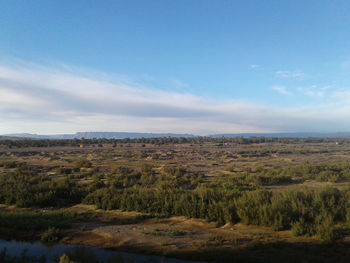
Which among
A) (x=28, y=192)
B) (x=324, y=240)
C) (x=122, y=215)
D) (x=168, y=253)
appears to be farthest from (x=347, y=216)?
(x=28, y=192)

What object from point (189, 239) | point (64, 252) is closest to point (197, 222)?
point (189, 239)

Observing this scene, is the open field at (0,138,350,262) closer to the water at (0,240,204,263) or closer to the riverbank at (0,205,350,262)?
the riverbank at (0,205,350,262)

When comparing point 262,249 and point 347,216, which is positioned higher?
point 347,216

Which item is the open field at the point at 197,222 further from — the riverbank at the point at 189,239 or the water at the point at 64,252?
the water at the point at 64,252

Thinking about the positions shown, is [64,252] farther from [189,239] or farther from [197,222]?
[197,222]

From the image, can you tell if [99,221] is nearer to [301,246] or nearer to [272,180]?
[301,246]

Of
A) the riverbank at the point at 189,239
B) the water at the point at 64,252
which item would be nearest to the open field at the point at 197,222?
the riverbank at the point at 189,239

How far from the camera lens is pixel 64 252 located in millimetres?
9273

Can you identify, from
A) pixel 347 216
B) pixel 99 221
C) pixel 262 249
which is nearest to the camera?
pixel 262 249

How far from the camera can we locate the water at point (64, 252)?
850 centimetres

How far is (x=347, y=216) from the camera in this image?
10758 mm

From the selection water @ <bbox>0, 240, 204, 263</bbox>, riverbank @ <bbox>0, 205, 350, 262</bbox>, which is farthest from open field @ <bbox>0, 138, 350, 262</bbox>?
water @ <bbox>0, 240, 204, 263</bbox>

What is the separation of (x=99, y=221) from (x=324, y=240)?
9.58 meters

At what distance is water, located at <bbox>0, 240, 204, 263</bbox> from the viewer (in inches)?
335
